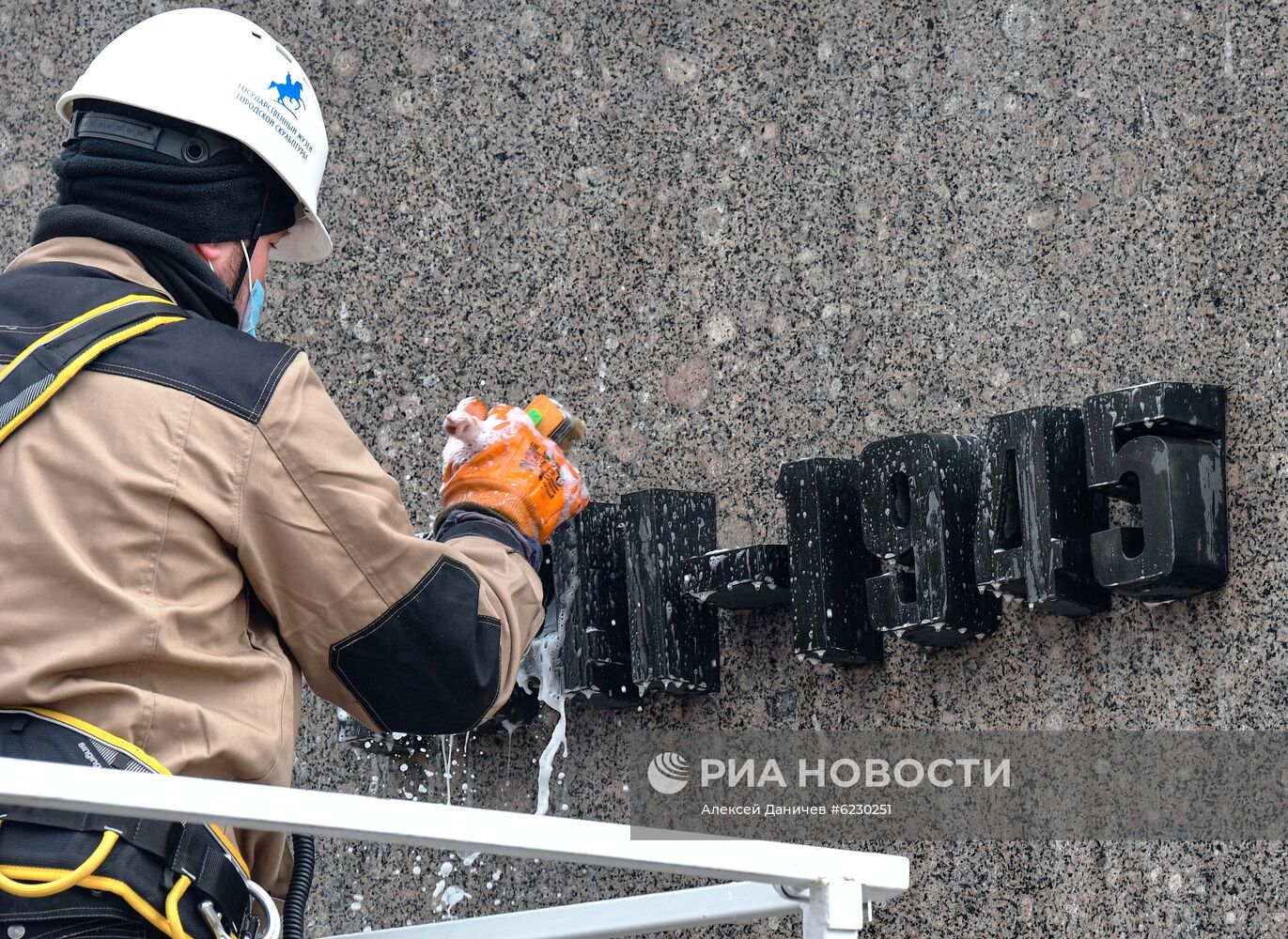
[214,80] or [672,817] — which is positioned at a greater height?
[214,80]

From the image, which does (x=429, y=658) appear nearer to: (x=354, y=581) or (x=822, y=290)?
(x=354, y=581)

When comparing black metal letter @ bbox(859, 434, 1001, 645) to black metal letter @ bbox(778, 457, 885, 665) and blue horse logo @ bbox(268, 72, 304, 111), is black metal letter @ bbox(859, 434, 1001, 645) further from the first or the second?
blue horse logo @ bbox(268, 72, 304, 111)

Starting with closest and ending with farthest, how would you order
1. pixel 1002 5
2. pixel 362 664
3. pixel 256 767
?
pixel 256 767 < pixel 362 664 < pixel 1002 5

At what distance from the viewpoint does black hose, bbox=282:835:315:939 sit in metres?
2.18

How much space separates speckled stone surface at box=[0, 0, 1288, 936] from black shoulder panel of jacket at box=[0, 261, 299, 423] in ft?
3.93

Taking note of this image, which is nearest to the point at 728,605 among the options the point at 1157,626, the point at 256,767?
the point at 1157,626

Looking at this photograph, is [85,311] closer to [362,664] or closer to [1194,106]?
[362,664]

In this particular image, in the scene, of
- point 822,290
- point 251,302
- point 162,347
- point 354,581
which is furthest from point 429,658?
point 822,290

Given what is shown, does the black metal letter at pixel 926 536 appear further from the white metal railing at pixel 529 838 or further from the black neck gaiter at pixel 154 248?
the black neck gaiter at pixel 154 248

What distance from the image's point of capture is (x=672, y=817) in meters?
3.12

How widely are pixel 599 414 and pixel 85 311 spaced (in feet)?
4.61

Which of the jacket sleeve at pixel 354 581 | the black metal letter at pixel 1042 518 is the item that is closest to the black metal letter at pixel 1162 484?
the black metal letter at pixel 1042 518

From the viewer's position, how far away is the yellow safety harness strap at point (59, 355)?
1976 millimetres

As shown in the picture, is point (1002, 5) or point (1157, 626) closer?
point (1157, 626)
